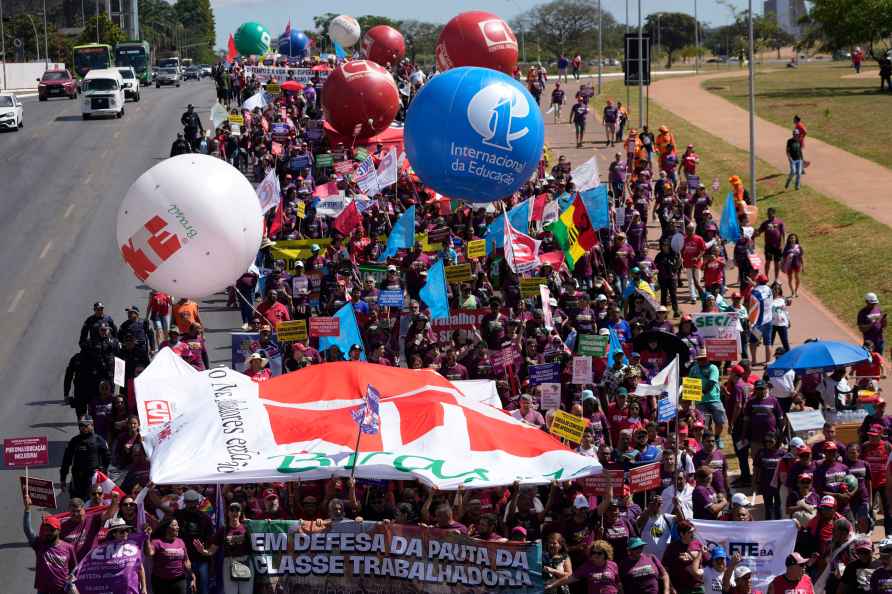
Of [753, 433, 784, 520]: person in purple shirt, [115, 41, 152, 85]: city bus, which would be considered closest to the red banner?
[753, 433, 784, 520]: person in purple shirt

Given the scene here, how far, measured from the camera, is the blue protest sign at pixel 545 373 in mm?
16500

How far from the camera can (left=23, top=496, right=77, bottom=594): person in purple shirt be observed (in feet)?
39.8

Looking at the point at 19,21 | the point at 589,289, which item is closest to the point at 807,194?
the point at 589,289

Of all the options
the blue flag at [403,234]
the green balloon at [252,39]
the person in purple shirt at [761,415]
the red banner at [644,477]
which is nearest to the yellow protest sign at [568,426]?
the red banner at [644,477]

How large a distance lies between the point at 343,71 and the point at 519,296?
12.7 metres

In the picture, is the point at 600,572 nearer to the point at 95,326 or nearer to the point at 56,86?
the point at 95,326

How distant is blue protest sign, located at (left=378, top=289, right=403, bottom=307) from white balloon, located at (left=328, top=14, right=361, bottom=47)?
45473 mm

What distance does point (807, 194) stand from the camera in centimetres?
3909

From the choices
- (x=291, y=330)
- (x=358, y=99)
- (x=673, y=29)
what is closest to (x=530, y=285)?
(x=291, y=330)

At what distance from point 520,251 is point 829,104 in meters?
45.9

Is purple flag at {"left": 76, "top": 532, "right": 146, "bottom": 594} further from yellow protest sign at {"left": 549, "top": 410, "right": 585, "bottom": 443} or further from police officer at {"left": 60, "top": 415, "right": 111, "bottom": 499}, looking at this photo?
yellow protest sign at {"left": 549, "top": 410, "right": 585, "bottom": 443}

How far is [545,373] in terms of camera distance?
54.3ft

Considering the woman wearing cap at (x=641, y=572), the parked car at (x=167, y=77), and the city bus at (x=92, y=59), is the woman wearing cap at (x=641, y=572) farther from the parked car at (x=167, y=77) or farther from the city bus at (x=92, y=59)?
the parked car at (x=167, y=77)

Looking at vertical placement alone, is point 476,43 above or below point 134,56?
below
